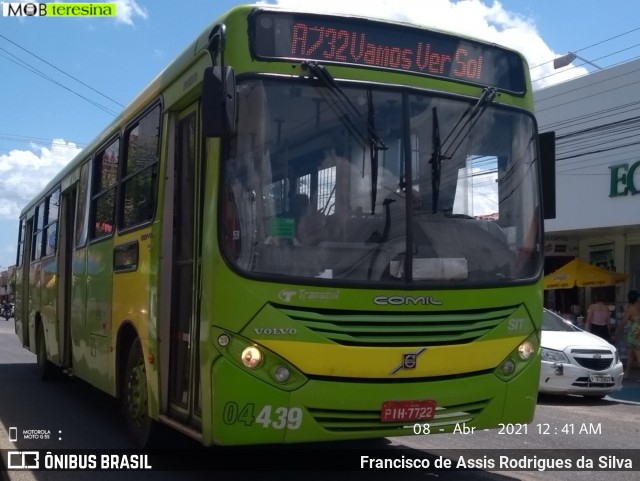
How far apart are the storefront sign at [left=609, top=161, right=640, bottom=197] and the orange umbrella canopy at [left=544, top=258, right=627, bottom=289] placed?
195 cm

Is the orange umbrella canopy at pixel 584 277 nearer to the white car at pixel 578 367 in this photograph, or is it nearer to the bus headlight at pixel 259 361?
the white car at pixel 578 367

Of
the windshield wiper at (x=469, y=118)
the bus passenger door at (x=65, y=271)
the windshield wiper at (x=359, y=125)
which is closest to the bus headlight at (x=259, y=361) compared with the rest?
the windshield wiper at (x=359, y=125)

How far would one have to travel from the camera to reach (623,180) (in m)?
19.2

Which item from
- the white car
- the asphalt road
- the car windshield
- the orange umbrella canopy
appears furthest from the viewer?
the orange umbrella canopy

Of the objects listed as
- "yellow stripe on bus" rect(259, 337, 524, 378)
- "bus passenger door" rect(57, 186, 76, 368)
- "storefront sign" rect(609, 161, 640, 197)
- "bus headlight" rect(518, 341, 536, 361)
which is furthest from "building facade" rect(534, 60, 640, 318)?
"yellow stripe on bus" rect(259, 337, 524, 378)

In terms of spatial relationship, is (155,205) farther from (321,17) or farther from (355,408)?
(355,408)

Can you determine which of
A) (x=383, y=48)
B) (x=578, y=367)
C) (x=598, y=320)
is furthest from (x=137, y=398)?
(x=598, y=320)

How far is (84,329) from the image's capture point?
9.34 metres

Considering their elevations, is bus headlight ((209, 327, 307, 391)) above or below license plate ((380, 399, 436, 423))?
above

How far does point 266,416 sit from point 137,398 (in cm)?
236

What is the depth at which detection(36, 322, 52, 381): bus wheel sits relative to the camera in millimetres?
12727

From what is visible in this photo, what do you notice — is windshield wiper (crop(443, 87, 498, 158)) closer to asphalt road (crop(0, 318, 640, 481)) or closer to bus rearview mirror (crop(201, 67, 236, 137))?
bus rearview mirror (crop(201, 67, 236, 137))

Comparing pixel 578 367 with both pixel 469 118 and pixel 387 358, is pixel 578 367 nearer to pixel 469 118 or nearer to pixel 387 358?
pixel 469 118

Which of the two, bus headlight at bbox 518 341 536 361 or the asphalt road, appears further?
the asphalt road
